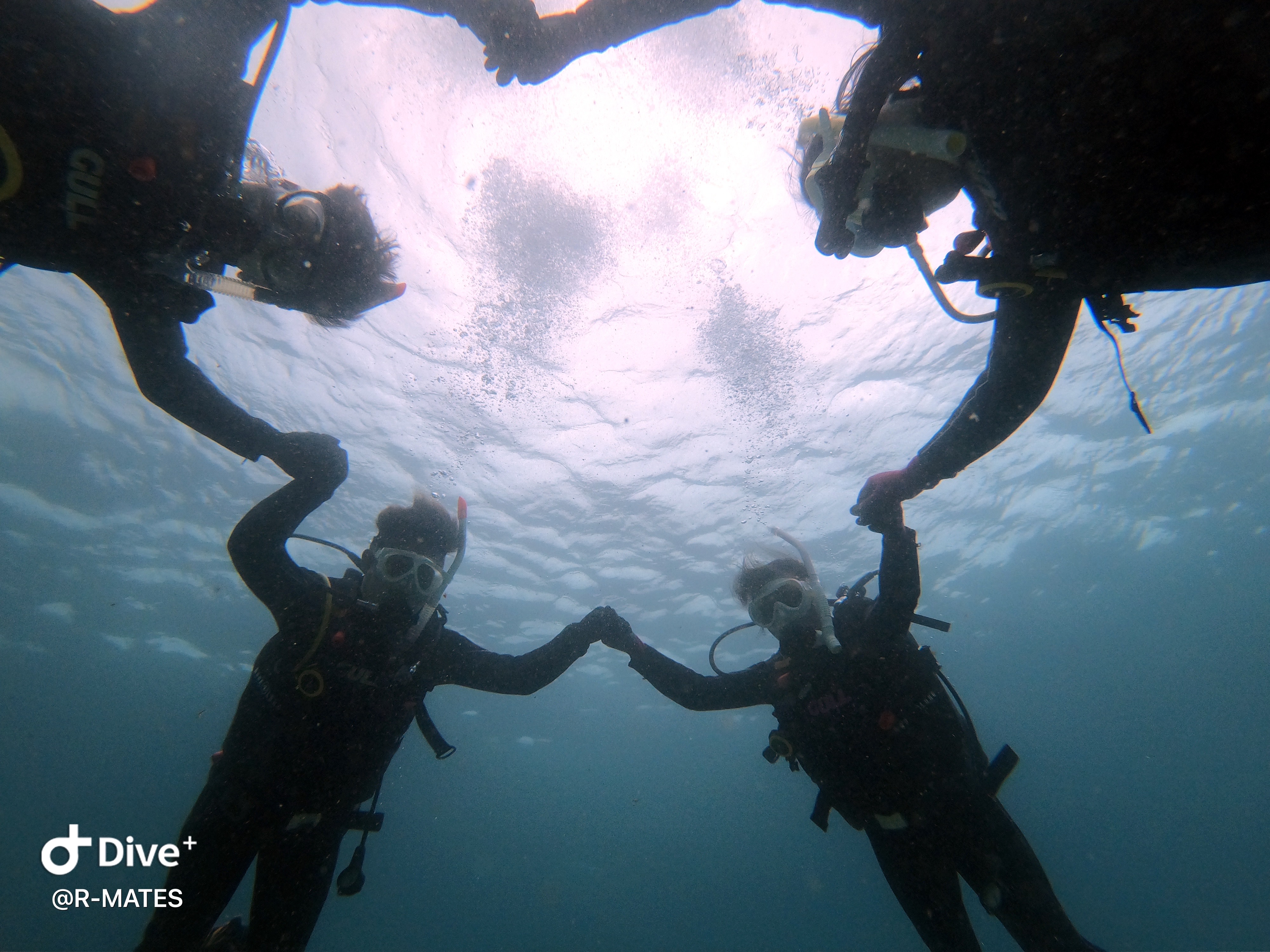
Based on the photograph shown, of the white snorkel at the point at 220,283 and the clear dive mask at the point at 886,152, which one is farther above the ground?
the white snorkel at the point at 220,283

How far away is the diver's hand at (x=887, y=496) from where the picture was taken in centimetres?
295

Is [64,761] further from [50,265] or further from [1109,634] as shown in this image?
[1109,634]

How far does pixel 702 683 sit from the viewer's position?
4.49 metres

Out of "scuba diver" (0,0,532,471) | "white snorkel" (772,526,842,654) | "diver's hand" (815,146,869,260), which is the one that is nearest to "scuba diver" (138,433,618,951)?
"scuba diver" (0,0,532,471)

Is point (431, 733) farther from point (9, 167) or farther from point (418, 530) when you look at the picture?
point (9, 167)

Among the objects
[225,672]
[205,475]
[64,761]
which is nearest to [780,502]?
[205,475]

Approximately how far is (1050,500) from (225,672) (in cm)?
3960

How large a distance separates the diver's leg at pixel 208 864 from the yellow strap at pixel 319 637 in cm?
78

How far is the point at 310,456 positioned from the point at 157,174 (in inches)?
60.0

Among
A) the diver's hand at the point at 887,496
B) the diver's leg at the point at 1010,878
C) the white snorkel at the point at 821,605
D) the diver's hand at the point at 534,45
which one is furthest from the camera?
the white snorkel at the point at 821,605

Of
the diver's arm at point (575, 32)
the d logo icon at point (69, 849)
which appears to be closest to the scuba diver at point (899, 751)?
the diver's arm at point (575, 32)

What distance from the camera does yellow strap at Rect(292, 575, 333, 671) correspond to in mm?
3662

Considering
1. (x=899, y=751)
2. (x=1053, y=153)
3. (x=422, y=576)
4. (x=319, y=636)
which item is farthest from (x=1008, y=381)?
(x=319, y=636)

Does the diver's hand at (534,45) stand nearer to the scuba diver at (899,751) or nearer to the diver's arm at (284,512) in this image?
the diver's arm at (284,512)
